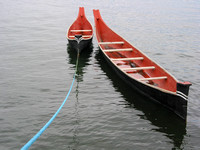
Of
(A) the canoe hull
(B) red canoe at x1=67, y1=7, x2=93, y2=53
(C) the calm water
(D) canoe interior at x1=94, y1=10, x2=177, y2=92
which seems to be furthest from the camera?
(B) red canoe at x1=67, y1=7, x2=93, y2=53

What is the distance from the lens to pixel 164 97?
8766 mm

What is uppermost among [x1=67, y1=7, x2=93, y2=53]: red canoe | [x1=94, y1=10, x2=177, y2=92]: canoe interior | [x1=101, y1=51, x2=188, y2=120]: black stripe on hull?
[x1=67, y1=7, x2=93, y2=53]: red canoe

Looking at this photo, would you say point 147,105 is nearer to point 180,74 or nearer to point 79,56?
point 180,74

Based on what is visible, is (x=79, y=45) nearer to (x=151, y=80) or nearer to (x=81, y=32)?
(x=81, y=32)

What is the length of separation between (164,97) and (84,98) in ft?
10.2

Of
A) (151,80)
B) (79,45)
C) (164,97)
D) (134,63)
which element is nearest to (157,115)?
(164,97)

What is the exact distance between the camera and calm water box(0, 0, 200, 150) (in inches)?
292

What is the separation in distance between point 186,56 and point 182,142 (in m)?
9.36

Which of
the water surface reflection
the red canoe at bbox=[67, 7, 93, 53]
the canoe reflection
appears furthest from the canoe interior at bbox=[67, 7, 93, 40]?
the canoe reflection

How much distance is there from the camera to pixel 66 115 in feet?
28.1

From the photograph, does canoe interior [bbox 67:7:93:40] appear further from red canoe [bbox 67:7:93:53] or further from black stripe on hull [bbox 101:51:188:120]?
black stripe on hull [bbox 101:51:188:120]

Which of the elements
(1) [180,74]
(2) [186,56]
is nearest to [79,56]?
(1) [180,74]

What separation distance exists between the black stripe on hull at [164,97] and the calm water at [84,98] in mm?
250

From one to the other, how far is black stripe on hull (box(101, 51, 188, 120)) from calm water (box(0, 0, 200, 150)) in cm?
25
